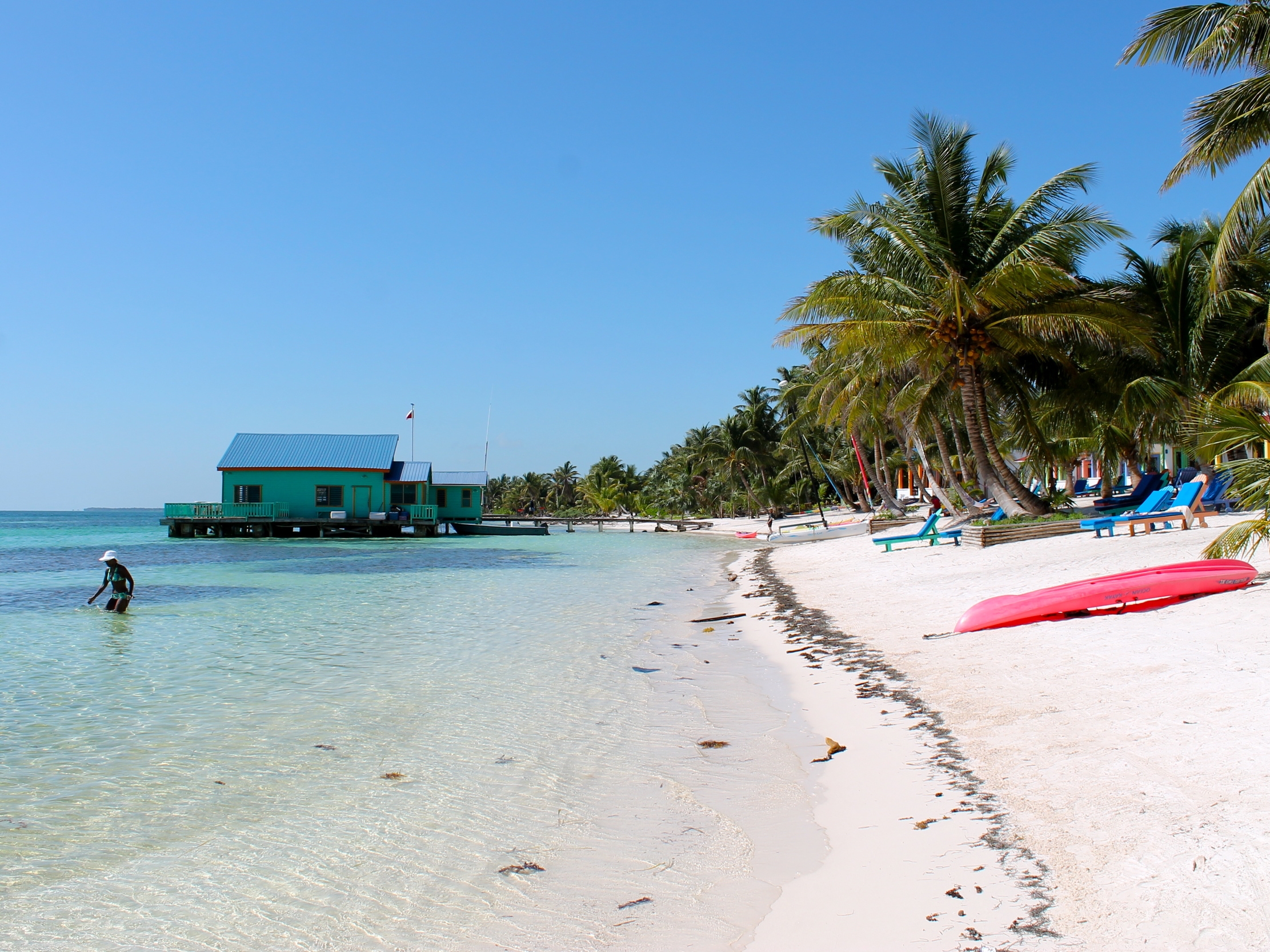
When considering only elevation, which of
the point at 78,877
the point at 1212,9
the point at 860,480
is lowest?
the point at 78,877

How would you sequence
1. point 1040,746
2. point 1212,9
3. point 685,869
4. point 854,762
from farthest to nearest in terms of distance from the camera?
point 1212,9 < point 854,762 < point 1040,746 < point 685,869

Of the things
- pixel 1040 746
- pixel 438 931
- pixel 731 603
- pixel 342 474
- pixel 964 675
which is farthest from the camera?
pixel 342 474

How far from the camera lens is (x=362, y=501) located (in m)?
42.5

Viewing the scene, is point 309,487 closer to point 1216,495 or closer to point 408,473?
point 408,473

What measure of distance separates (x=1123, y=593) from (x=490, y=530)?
4273cm

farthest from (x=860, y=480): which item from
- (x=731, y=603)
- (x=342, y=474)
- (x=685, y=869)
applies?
(x=685, y=869)

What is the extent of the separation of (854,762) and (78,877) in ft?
13.5

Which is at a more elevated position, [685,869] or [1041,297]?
[1041,297]

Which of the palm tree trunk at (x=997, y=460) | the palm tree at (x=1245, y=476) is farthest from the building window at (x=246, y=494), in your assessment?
the palm tree at (x=1245, y=476)

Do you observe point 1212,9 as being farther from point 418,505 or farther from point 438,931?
point 418,505

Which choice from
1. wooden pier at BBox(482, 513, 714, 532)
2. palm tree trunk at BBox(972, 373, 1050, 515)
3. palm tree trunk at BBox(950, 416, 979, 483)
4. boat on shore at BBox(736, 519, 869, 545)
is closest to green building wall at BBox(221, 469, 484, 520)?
wooden pier at BBox(482, 513, 714, 532)

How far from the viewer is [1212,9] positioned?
437 inches

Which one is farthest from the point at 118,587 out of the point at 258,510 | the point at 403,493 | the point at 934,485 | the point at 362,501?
the point at 403,493

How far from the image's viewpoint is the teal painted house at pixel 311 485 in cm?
4144
